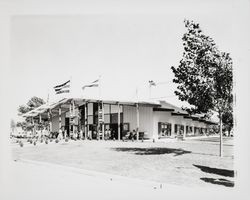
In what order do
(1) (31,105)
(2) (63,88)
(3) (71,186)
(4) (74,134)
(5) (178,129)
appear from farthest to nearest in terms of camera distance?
1. (4) (74,134)
2. (1) (31,105)
3. (2) (63,88)
4. (5) (178,129)
5. (3) (71,186)

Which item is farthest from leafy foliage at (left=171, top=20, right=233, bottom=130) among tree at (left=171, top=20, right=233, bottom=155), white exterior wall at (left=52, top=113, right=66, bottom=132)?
white exterior wall at (left=52, top=113, right=66, bottom=132)

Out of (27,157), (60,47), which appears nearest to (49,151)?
(27,157)

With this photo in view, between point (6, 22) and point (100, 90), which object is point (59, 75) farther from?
point (6, 22)

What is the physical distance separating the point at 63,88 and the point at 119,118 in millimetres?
2395

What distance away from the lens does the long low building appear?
7.35m

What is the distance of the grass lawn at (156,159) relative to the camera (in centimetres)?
606

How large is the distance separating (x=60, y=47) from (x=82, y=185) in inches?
117

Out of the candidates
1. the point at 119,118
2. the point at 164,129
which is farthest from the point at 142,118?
the point at 119,118

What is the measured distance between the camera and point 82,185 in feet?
21.9

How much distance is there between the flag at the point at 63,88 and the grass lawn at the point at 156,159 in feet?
4.53

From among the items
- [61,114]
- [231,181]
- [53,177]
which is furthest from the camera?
[61,114]

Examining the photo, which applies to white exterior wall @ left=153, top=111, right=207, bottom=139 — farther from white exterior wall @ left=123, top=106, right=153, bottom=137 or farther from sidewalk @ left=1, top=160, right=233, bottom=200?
sidewalk @ left=1, top=160, right=233, bottom=200

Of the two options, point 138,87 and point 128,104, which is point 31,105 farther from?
point 138,87

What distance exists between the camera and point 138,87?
7.36 m
